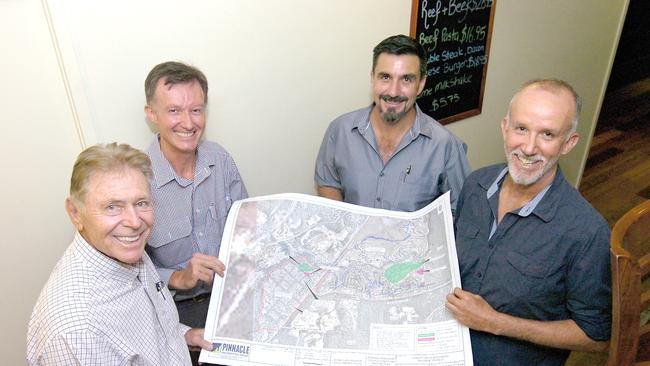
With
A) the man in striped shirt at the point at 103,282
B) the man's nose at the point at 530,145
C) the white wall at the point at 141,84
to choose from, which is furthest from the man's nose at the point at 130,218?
the man's nose at the point at 530,145

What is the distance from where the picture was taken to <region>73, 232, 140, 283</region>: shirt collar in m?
1.12

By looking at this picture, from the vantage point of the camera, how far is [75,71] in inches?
58.1

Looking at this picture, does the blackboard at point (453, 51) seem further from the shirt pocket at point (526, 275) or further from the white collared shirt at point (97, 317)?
the white collared shirt at point (97, 317)

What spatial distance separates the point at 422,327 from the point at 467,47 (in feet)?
5.54

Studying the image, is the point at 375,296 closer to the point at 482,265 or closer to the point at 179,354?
the point at 482,265

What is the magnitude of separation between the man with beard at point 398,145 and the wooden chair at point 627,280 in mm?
698

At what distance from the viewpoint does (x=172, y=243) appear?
159cm

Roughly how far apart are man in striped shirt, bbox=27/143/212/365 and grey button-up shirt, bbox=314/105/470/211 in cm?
89

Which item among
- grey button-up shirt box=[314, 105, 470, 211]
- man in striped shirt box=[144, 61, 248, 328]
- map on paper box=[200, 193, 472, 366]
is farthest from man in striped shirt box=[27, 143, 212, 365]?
grey button-up shirt box=[314, 105, 470, 211]

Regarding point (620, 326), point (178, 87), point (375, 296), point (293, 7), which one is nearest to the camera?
point (620, 326)

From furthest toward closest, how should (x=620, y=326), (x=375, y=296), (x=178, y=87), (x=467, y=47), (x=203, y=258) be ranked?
(x=467, y=47) → (x=178, y=87) → (x=203, y=258) → (x=375, y=296) → (x=620, y=326)

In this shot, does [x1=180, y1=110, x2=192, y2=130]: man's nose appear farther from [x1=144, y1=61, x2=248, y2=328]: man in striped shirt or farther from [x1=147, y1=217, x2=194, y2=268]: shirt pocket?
[x1=147, y1=217, x2=194, y2=268]: shirt pocket

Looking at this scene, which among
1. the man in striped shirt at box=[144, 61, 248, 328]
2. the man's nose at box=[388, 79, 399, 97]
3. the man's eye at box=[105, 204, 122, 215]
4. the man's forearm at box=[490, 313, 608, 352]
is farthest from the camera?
the man's nose at box=[388, 79, 399, 97]

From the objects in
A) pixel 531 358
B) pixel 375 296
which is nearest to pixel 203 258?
pixel 375 296
